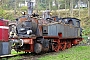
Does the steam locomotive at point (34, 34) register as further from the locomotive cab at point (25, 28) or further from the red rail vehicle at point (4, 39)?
the red rail vehicle at point (4, 39)

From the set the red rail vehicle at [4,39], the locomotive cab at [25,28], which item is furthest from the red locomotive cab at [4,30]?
the locomotive cab at [25,28]

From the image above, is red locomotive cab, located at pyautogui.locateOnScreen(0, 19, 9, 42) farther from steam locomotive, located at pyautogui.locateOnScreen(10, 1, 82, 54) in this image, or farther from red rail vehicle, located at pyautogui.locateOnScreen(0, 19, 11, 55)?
steam locomotive, located at pyautogui.locateOnScreen(10, 1, 82, 54)

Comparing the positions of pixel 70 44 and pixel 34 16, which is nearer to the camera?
pixel 34 16

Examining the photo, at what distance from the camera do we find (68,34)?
21.7 metres

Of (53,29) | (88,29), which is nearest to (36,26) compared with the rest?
(53,29)

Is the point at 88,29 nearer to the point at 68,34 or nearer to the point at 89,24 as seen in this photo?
the point at 89,24

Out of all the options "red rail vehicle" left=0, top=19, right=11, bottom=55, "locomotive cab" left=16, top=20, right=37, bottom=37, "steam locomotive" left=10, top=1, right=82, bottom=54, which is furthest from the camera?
"locomotive cab" left=16, top=20, right=37, bottom=37

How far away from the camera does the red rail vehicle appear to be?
11.9 meters

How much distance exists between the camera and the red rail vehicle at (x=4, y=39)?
1194 centimetres

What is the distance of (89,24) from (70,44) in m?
26.8

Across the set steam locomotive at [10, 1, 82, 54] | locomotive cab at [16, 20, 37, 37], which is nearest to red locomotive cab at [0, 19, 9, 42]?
steam locomotive at [10, 1, 82, 54]

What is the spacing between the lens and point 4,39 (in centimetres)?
1240

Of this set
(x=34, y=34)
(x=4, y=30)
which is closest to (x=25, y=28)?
(x=34, y=34)

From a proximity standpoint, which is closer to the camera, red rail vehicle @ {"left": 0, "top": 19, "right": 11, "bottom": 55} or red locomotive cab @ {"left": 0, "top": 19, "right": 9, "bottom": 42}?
red rail vehicle @ {"left": 0, "top": 19, "right": 11, "bottom": 55}
